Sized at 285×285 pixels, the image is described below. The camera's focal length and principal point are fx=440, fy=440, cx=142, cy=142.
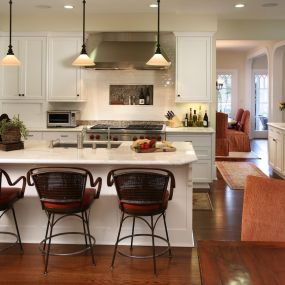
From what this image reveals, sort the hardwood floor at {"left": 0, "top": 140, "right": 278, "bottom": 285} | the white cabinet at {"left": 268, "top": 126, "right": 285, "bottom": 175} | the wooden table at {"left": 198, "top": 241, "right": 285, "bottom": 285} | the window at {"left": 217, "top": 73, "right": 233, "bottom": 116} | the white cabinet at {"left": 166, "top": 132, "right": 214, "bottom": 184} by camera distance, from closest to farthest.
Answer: the wooden table at {"left": 198, "top": 241, "right": 285, "bottom": 285} → the hardwood floor at {"left": 0, "top": 140, "right": 278, "bottom": 285} → the white cabinet at {"left": 166, "top": 132, "right": 214, "bottom": 184} → the white cabinet at {"left": 268, "top": 126, "right": 285, "bottom": 175} → the window at {"left": 217, "top": 73, "right": 233, "bottom": 116}

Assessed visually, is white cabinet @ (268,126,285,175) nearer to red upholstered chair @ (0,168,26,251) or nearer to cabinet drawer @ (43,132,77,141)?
cabinet drawer @ (43,132,77,141)

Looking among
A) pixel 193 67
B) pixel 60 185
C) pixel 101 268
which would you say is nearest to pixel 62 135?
pixel 193 67

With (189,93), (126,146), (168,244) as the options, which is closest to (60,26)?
(189,93)

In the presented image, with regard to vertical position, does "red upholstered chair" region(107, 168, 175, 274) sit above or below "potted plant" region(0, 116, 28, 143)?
below

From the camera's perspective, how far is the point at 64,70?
6777 millimetres

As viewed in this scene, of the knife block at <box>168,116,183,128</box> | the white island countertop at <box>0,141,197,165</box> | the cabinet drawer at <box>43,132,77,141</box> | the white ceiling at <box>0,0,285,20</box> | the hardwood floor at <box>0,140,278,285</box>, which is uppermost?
the white ceiling at <box>0,0,285,20</box>

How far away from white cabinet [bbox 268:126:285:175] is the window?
540 cm

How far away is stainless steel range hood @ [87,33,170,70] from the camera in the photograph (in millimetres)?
6562

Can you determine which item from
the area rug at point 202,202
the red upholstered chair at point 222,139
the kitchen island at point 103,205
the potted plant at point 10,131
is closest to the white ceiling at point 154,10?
the potted plant at point 10,131

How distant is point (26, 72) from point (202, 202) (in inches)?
132

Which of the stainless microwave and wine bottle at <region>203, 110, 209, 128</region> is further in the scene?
wine bottle at <region>203, 110, 209, 128</region>

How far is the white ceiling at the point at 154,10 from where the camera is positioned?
19.4 feet

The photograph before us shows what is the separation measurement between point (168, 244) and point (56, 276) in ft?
3.31

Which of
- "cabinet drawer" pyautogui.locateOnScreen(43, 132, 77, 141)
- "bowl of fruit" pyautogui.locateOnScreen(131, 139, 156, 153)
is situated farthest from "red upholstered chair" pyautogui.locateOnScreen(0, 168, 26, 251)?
"cabinet drawer" pyautogui.locateOnScreen(43, 132, 77, 141)
